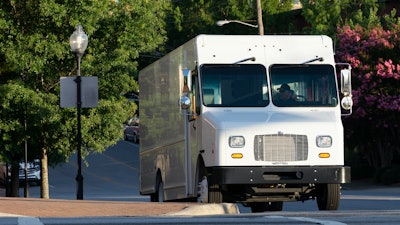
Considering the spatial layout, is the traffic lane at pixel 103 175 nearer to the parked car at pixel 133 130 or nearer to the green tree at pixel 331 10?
the parked car at pixel 133 130

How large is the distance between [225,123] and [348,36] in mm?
28748

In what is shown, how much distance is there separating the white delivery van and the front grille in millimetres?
18

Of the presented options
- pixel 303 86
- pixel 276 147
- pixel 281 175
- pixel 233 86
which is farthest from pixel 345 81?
pixel 281 175

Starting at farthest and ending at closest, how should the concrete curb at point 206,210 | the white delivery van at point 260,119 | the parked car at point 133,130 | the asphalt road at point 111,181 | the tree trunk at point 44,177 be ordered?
1. the parked car at point 133,130
2. the asphalt road at point 111,181
3. the tree trunk at point 44,177
4. the white delivery van at point 260,119
5. the concrete curb at point 206,210

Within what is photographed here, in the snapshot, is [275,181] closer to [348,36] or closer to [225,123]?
[225,123]

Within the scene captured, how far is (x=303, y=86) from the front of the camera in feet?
70.5

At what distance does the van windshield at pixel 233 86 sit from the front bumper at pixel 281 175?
140 centimetres

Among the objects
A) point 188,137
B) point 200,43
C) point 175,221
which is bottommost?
point 175,221

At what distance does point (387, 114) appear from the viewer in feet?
152

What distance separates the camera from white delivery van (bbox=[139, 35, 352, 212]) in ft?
66.5

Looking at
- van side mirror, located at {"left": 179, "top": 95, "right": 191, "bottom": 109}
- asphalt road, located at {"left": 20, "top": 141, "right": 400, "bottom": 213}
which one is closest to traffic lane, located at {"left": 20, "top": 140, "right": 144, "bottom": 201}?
asphalt road, located at {"left": 20, "top": 141, "right": 400, "bottom": 213}

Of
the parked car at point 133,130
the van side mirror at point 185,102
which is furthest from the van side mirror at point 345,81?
the parked car at point 133,130

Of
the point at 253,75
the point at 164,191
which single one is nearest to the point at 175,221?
the point at 253,75

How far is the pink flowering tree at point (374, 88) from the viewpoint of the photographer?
4591cm
